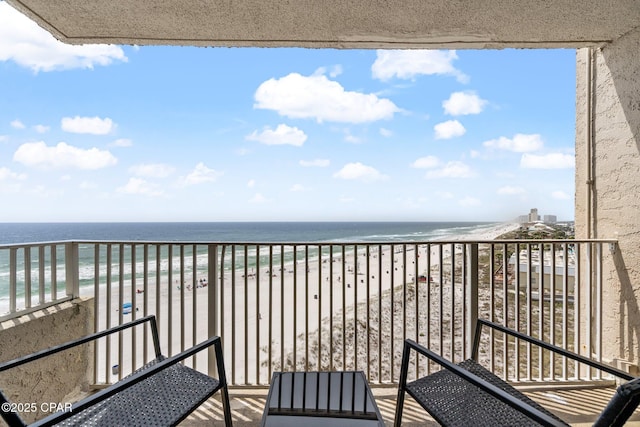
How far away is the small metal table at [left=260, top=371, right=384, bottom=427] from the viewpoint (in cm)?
139

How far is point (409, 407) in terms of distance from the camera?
197cm

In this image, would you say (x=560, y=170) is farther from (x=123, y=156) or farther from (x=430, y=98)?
(x=123, y=156)

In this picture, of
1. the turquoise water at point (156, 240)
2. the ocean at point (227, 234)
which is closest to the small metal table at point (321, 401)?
the turquoise water at point (156, 240)

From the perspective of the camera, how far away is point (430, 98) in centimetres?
2000

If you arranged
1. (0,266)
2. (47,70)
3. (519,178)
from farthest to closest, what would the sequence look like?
(519,178), (47,70), (0,266)

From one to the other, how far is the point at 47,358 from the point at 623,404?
8.51 feet

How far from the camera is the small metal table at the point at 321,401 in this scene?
4.57ft

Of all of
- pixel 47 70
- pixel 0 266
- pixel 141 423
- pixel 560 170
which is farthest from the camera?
pixel 47 70

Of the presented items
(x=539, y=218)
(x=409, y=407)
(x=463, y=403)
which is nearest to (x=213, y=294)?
(x=409, y=407)

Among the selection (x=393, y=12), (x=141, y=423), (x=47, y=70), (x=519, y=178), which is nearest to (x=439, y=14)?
(x=393, y=12)

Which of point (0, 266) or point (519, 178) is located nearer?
point (0, 266)

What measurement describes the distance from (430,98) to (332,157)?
8.86 meters

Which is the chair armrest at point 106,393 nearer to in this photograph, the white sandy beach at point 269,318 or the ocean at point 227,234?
the white sandy beach at point 269,318

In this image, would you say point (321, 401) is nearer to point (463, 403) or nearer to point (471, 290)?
point (463, 403)
